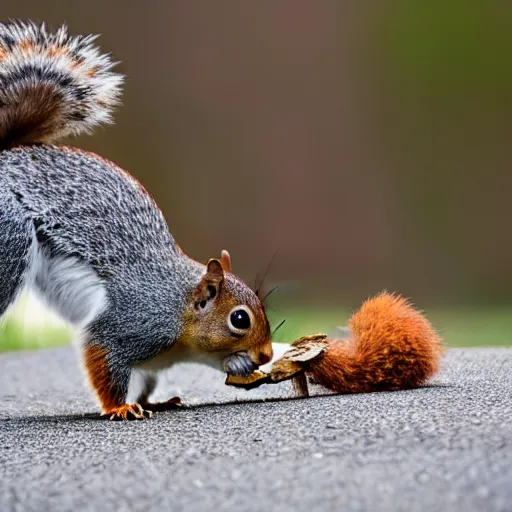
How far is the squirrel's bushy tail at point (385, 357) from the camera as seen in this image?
81.7 inches

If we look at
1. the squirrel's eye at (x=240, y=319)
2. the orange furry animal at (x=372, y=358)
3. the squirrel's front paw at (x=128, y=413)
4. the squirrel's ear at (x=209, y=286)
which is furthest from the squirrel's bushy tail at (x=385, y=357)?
the squirrel's front paw at (x=128, y=413)

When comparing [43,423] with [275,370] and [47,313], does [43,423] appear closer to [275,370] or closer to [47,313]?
[47,313]

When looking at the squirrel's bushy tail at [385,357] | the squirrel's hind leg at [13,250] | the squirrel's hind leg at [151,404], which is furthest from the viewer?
the squirrel's hind leg at [151,404]

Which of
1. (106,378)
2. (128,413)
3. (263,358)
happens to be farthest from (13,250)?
(263,358)

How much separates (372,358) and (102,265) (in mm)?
796

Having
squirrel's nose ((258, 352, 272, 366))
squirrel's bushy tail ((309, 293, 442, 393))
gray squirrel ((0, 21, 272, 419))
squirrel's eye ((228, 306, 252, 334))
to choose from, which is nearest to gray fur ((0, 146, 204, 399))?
gray squirrel ((0, 21, 272, 419))

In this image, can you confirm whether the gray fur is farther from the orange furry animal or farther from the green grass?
the orange furry animal

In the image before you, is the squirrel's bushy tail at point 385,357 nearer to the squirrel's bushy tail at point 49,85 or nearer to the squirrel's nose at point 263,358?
the squirrel's nose at point 263,358

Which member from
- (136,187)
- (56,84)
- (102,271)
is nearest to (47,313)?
(102,271)

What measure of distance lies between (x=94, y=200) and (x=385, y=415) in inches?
40.0

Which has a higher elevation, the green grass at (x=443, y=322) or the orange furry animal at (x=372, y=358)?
the green grass at (x=443, y=322)

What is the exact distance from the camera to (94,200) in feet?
6.90

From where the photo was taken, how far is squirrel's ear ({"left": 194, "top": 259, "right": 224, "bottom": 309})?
2.11 m

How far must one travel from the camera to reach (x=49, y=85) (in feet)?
7.25
